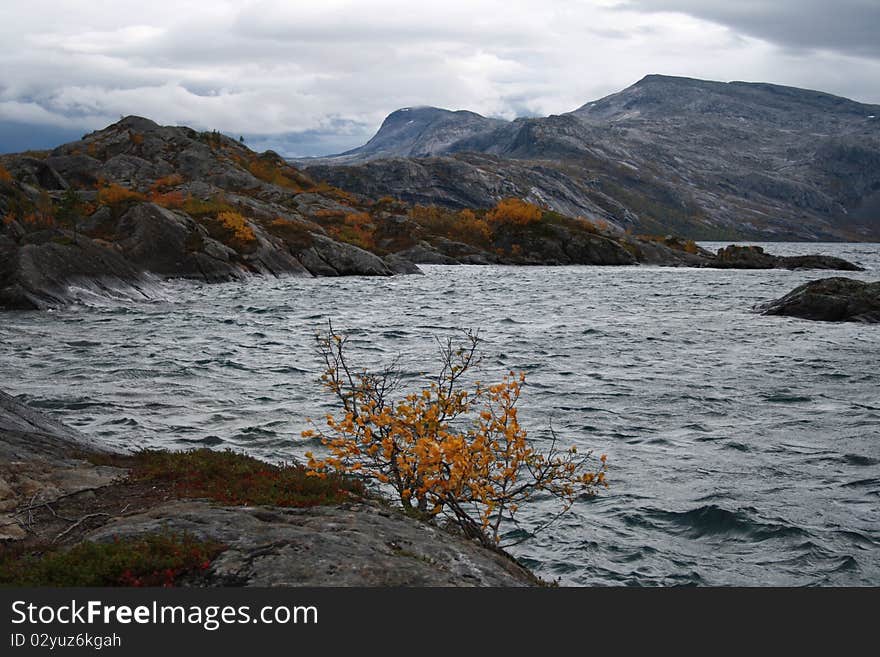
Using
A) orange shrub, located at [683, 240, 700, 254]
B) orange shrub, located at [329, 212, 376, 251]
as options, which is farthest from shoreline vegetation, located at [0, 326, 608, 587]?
orange shrub, located at [683, 240, 700, 254]

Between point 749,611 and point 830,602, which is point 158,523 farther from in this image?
point 830,602

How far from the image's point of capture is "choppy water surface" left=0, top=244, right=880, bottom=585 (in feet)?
43.5

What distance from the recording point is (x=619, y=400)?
23.4m

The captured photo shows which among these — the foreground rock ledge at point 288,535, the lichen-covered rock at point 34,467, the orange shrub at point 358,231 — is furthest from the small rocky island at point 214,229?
the foreground rock ledge at point 288,535

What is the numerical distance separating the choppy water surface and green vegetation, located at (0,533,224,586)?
20.4 feet

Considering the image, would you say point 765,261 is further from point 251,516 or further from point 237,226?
point 251,516

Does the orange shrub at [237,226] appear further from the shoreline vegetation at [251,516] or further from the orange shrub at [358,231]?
the shoreline vegetation at [251,516]

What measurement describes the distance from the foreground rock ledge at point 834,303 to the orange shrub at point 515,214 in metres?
77.5

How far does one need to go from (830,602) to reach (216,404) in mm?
17674

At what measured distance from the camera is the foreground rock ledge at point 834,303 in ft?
142

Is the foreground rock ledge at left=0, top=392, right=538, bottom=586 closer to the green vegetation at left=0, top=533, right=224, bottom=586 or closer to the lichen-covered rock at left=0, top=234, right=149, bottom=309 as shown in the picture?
the green vegetation at left=0, top=533, right=224, bottom=586

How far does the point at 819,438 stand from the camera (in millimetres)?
19297

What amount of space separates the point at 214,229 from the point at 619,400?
57.0 m


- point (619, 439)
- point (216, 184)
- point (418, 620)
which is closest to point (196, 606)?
point (418, 620)
